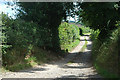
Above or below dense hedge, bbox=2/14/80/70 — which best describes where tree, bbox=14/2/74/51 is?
above

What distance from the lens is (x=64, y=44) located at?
22.4m

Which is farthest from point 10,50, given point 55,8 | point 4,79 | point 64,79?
point 55,8

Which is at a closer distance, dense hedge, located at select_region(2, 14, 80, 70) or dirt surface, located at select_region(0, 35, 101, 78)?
dirt surface, located at select_region(0, 35, 101, 78)

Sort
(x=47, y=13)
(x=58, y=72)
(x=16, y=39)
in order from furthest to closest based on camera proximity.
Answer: (x=47, y=13)
(x=16, y=39)
(x=58, y=72)

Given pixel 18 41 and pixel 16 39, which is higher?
pixel 16 39

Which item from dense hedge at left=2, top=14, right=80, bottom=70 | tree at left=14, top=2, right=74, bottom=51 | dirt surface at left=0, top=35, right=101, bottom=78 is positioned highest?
tree at left=14, top=2, right=74, bottom=51

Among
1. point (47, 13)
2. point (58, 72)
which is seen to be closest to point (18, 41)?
point (58, 72)

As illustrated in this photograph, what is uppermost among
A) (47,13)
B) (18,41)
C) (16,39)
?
(47,13)

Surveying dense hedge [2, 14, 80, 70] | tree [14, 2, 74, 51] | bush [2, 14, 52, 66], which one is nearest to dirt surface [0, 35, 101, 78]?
dense hedge [2, 14, 80, 70]

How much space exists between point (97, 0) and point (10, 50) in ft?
24.2

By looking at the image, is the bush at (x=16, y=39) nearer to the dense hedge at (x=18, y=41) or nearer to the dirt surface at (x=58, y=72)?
the dense hedge at (x=18, y=41)

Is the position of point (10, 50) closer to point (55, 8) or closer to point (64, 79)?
point (64, 79)

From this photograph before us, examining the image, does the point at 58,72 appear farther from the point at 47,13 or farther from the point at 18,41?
the point at 47,13

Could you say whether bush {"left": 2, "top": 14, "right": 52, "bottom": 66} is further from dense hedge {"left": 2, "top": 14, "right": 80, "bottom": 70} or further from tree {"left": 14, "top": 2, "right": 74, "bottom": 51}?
tree {"left": 14, "top": 2, "right": 74, "bottom": 51}
